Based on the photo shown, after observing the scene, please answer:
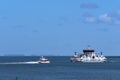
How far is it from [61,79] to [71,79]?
2463mm

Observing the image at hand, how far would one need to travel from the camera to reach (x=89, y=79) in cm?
12544

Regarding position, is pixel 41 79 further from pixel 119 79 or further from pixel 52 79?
pixel 119 79

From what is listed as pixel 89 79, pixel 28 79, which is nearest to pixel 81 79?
pixel 89 79

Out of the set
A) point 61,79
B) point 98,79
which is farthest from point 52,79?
point 98,79

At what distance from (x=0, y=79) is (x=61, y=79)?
14612mm

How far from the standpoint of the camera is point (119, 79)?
121 m

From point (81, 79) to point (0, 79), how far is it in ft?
62.8

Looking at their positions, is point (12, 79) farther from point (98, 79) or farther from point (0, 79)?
point (98, 79)

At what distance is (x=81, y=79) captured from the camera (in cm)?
12462

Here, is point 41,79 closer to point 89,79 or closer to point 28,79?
point 28,79

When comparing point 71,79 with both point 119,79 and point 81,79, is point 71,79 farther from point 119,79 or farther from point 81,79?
point 119,79

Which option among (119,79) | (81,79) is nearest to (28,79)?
(81,79)

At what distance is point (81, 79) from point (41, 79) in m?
9.50

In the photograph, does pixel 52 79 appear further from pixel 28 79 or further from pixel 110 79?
pixel 110 79
